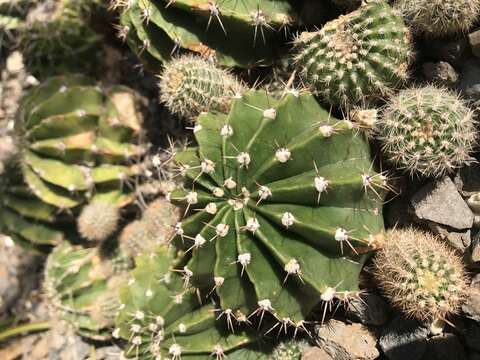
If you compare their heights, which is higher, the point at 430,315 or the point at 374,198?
the point at 374,198

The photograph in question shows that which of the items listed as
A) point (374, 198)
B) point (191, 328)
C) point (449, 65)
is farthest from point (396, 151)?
point (191, 328)

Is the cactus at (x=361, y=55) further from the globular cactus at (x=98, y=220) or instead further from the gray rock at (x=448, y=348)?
the globular cactus at (x=98, y=220)

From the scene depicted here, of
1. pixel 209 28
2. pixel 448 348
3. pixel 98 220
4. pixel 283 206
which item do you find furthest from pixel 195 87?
pixel 448 348

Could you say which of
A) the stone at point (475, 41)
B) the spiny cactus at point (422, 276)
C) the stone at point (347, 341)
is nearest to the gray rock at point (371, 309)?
the stone at point (347, 341)

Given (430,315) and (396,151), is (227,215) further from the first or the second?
(430,315)

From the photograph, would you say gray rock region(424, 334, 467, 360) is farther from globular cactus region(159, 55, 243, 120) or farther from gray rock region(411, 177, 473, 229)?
globular cactus region(159, 55, 243, 120)

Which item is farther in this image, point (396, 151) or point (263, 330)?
point (263, 330)
